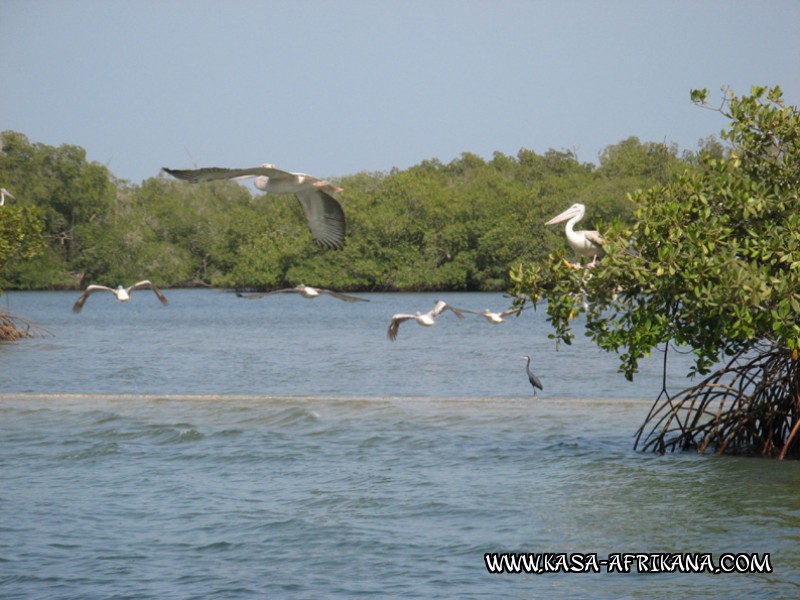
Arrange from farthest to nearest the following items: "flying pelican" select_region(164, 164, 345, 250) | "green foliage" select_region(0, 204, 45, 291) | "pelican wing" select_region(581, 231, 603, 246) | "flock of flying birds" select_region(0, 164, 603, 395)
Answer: "green foliage" select_region(0, 204, 45, 291) → "pelican wing" select_region(581, 231, 603, 246) → "flying pelican" select_region(164, 164, 345, 250) → "flock of flying birds" select_region(0, 164, 603, 395)

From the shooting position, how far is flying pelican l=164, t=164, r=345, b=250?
11.1m

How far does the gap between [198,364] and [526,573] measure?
23582 mm

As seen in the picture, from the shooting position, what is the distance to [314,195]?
12203mm

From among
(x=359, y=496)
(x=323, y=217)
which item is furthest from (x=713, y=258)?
(x=359, y=496)

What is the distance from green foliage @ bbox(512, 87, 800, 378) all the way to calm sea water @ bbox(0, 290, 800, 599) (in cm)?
184

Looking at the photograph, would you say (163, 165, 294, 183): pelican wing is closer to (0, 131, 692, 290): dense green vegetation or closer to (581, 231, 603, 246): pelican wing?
(581, 231, 603, 246): pelican wing

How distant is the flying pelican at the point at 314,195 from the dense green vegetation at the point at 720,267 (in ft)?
7.32

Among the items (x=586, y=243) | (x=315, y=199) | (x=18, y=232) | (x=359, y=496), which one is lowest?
(x=359, y=496)

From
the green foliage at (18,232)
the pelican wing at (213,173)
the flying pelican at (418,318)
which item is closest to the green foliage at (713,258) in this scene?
the pelican wing at (213,173)

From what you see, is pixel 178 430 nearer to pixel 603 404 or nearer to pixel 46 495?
pixel 46 495

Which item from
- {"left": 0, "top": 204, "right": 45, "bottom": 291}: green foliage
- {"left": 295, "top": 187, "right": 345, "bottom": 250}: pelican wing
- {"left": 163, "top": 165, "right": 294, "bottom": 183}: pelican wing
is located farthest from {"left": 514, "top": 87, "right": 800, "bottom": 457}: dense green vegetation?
{"left": 0, "top": 204, "right": 45, "bottom": 291}: green foliage

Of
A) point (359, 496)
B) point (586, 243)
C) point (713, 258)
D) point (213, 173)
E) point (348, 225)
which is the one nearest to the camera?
point (213, 173)

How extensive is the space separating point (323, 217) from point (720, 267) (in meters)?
4.10

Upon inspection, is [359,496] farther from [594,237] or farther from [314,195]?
[594,237]
